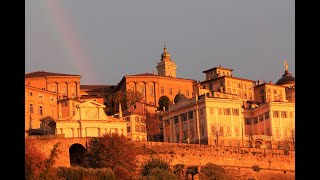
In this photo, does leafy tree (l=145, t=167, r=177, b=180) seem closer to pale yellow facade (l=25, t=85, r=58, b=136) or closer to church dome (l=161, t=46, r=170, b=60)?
pale yellow facade (l=25, t=85, r=58, b=136)

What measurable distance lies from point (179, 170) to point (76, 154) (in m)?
8.44

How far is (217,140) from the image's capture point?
2832 inches

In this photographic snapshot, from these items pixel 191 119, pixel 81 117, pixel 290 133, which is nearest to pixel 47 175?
pixel 81 117

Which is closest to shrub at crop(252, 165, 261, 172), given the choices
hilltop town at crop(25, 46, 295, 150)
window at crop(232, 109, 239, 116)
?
hilltop town at crop(25, 46, 295, 150)

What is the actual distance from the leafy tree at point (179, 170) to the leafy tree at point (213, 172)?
162 cm

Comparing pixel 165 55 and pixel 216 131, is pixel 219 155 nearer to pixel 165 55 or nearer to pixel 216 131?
pixel 216 131

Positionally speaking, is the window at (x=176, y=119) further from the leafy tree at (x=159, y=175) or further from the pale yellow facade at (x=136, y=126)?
the leafy tree at (x=159, y=175)

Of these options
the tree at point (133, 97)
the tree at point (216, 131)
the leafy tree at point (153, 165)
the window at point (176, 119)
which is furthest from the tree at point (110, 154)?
the tree at point (133, 97)

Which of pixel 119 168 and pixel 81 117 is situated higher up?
pixel 81 117

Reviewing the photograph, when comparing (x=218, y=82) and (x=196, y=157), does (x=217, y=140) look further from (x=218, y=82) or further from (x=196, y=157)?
(x=218, y=82)

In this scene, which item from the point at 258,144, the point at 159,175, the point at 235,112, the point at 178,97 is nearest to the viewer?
the point at 159,175

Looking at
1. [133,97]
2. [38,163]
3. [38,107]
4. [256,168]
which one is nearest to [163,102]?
[133,97]

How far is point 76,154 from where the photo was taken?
2472 inches
